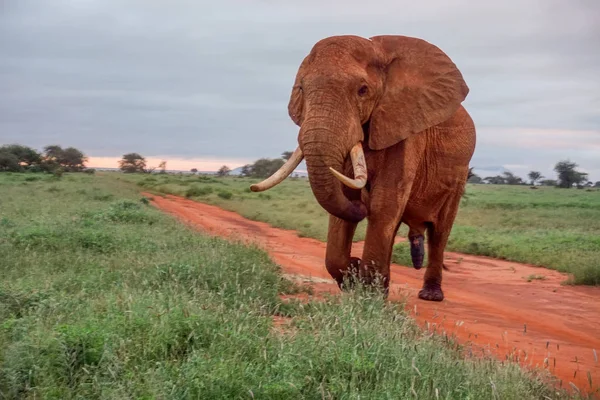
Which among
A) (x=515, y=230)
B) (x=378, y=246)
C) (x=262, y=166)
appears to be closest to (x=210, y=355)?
(x=378, y=246)

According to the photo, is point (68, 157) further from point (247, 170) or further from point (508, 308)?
point (508, 308)

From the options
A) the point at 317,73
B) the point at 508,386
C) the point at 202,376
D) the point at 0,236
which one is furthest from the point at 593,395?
the point at 0,236

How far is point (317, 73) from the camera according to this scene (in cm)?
630

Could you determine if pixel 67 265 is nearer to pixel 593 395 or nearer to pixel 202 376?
pixel 202 376

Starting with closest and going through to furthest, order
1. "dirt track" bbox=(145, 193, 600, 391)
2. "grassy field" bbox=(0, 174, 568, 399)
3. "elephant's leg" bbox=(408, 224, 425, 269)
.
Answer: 1. "grassy field" bbox=(0, 174, 568, 399)
2. "dirt track" bbox=(145, 193, 600, 391)
3. "elephant's leg" bbox=(408, 224, 425, 269)

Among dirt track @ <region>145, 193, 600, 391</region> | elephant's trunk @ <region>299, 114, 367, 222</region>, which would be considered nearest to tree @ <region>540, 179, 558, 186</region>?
dirt track @ <region>145, 193, 600, 391</region>

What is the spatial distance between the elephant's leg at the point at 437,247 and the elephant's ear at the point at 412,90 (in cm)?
191

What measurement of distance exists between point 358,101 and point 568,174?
195 feet

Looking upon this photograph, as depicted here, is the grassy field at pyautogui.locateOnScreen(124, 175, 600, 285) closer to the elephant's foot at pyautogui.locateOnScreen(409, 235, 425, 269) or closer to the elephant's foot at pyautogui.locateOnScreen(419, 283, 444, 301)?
the elephant's foot at pyautogui.locateOnScreen(419, 283, 444, 301)

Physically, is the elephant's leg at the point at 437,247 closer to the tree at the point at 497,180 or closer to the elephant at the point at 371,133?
the elephant at the point at 371,133

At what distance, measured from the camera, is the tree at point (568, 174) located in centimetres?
6063

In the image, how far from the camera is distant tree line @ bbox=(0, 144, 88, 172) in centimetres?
5356

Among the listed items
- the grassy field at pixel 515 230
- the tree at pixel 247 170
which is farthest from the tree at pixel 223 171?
the grassy field at pixel 515 230

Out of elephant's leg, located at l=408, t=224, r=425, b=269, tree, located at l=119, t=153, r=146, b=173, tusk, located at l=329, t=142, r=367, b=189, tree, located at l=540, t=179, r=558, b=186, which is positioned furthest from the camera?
tree, located at l=119, t=153, r=146, b=173
